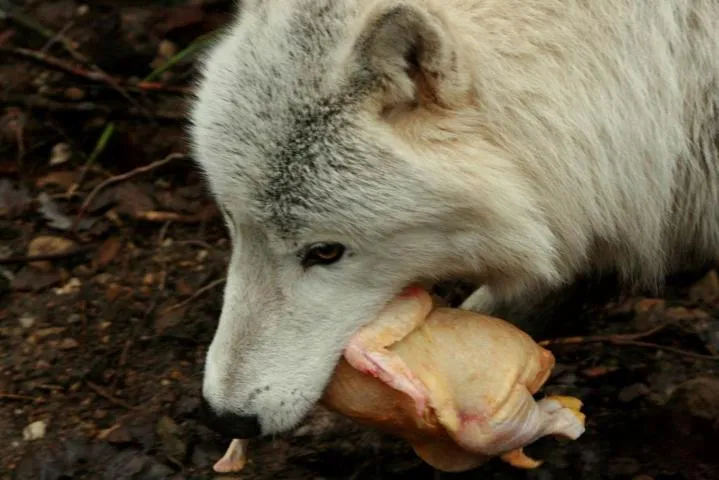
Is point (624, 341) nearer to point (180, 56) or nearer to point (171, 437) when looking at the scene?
point (171, 437)

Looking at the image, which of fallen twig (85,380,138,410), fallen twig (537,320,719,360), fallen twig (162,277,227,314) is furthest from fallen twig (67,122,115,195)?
fallen twig (537,320,719,360)

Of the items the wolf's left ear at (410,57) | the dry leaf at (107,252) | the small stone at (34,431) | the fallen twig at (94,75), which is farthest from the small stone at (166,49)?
the wolf's left ear at (410,57)

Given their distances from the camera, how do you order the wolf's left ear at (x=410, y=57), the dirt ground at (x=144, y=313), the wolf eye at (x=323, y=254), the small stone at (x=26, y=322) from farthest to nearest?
the small stone at (x=26, y=322) < the dirt ground at (x=144, y=313) < the wolf eye at (x=323, y=254) < the wolf's left ear at (x=410, y=57)

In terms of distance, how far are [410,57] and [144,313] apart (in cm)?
210

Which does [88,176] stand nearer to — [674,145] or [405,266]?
[405,266]

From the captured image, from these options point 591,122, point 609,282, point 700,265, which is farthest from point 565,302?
point 591,122

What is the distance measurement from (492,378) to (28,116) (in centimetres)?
328

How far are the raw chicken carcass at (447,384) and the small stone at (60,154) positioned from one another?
267cm

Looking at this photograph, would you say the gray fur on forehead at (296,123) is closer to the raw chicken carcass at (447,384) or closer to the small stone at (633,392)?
the raw chicken carcass at (447,384)

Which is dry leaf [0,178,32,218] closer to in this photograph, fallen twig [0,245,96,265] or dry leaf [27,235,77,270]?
dry leaf [27,235,77,270]

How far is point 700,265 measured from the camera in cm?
367

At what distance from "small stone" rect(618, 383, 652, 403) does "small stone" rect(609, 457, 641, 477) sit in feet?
1.29

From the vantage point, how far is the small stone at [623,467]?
134 inches

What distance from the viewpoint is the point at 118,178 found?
4887mm
